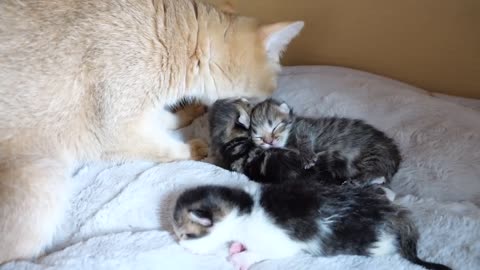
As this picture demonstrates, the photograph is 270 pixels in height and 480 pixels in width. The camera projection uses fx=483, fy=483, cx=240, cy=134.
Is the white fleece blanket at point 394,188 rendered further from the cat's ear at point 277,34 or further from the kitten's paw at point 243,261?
the cat's ear at point 277,34

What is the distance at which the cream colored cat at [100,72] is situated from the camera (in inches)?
59.0

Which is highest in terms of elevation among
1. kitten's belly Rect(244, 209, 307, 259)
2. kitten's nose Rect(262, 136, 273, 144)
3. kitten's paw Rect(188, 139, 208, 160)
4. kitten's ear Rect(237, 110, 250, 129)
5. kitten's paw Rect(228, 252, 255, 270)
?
A: kitten's ear Rect(237, 110, 250, 129)

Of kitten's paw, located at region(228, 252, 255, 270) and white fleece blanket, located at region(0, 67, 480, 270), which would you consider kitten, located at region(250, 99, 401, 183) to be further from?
kitten's paw, located at region(228, 252, 255, 270)

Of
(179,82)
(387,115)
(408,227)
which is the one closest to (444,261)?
(408,227)

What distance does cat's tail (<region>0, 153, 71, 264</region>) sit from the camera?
50.9 inches

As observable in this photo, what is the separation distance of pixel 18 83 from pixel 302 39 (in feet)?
4.40

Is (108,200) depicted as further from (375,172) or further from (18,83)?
(375,172)

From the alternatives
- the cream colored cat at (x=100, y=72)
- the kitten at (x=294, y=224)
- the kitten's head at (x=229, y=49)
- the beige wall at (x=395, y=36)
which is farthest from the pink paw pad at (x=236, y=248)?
the beige wall at (x=395, y=36)

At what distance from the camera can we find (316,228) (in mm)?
1279

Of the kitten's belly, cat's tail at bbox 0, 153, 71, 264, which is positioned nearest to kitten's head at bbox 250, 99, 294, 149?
the kitten's belly

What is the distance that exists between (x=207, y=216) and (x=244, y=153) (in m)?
0.38

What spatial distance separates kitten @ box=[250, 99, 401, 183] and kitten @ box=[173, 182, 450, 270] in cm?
21

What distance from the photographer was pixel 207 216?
50.8 inches

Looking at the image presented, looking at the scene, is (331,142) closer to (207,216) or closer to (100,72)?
(207,216)
